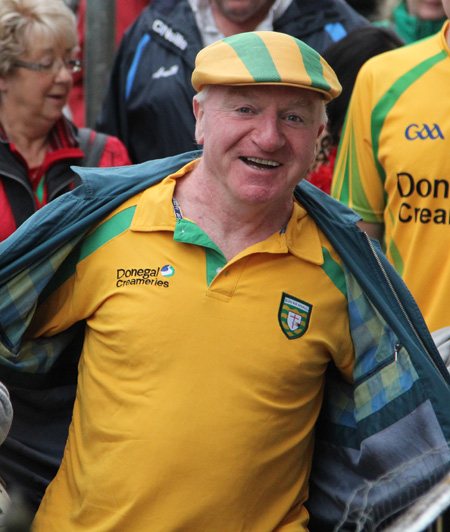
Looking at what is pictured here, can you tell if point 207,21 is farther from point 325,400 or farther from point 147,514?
point 147,514

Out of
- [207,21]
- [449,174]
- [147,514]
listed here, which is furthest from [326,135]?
[147,514]

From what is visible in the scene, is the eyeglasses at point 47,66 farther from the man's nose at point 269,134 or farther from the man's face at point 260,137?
the man's nose at point 269,134

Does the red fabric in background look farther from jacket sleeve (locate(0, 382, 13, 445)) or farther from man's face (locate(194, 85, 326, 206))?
jacket sleeve (locate(0, 382, 13, 445))

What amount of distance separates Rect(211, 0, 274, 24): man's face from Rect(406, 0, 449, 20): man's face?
1.05m

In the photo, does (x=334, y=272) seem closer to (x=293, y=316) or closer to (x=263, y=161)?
(x=293, y=316)

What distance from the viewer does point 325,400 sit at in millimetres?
3260

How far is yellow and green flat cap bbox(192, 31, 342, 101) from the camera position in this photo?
2.83 m

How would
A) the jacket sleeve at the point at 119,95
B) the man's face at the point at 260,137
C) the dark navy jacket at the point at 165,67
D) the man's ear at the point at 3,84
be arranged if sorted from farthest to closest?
1. the jacket sleeve at the point at 119,95
2. the dark navy jacket at the point at 165,67
3. the man's ear at the point at 3,84
4. the man's face at the point at 260,137

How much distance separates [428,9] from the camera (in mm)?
5410

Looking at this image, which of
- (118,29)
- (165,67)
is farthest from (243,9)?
(118,29)

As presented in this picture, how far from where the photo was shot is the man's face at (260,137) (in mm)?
2916

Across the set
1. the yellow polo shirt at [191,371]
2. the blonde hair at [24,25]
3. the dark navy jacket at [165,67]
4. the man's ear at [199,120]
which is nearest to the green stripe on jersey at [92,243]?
the yellow polo shirt at [191,371]

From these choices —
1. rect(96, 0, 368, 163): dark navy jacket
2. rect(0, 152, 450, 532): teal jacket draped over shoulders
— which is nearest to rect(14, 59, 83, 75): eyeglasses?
rect(96, 0, 368, 163): dark navy jacket

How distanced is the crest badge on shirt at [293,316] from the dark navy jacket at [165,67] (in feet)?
6.62
